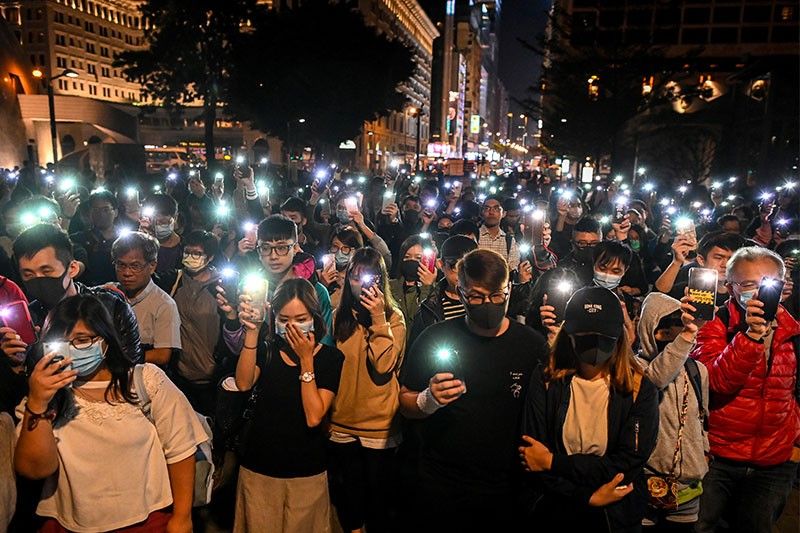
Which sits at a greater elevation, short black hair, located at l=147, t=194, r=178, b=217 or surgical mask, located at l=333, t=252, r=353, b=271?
short black hair, located at l=147, t=194, r=178, b=217

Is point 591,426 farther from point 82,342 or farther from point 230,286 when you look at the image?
point 230,286

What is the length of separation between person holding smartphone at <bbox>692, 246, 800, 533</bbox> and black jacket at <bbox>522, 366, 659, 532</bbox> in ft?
3.18

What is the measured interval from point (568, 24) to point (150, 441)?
31.9 meters

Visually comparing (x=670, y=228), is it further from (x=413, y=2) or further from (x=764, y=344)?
(x=413, y=2)

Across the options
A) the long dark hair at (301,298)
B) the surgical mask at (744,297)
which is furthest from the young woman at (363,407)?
the surgical mask at (744,297)

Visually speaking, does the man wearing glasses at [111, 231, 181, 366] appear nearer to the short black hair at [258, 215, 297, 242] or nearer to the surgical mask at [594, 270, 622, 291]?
the short black hair at [258, 215, 297, 242]

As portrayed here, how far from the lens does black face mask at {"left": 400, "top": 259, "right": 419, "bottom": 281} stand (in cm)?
589

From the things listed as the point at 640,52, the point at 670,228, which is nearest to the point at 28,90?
the point at 640,52

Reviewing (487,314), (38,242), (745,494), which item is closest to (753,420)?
(745,494)

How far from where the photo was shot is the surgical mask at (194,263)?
5.39m

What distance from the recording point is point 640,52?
29047mm

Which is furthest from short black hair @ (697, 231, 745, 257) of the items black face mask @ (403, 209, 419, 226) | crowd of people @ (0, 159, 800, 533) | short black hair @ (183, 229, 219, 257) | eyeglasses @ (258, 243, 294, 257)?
black face mask @ (403, 209, 419, 226)

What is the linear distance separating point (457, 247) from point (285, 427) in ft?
8.00

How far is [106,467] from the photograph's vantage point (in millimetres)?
2914
